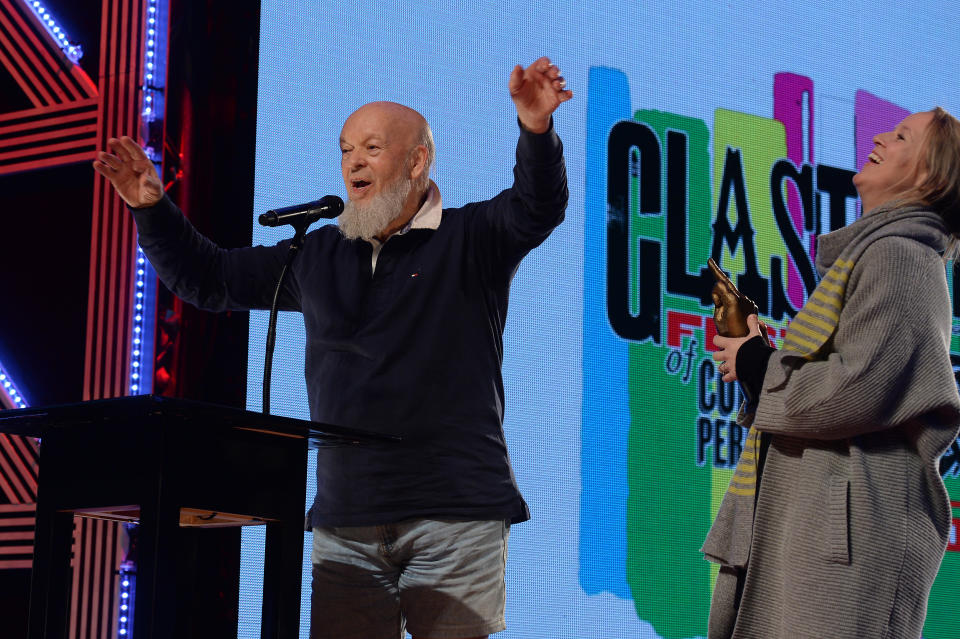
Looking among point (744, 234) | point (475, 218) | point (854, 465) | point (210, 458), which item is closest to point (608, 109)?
point (744, 234)

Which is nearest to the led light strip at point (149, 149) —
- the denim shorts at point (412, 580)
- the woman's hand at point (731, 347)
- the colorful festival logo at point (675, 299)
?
the denim shorts at point (412, 580)

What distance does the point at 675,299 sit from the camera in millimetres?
3686

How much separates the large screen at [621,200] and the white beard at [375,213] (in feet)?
2.46

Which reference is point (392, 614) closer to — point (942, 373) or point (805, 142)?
point (942, 373)

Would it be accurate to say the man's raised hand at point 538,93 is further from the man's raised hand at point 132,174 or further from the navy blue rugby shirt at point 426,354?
the man's raised hand at point 132,174

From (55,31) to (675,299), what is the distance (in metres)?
2.04

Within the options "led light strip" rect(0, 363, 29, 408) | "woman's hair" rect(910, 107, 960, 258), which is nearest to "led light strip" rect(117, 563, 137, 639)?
"led light strip" rect(0, 363, 29, 408)

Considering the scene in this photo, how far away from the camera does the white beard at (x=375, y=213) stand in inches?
90.2

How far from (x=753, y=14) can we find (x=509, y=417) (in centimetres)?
173

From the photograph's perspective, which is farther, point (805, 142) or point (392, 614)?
point (805, 142)

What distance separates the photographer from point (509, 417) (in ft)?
10.7

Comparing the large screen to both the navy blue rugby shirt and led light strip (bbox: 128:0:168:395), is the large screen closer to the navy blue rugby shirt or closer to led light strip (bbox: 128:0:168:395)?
led light strip (bbox: 128:0:168:395)

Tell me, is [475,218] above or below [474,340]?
above

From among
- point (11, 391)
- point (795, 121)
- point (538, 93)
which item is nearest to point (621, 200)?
point (795, 121)
